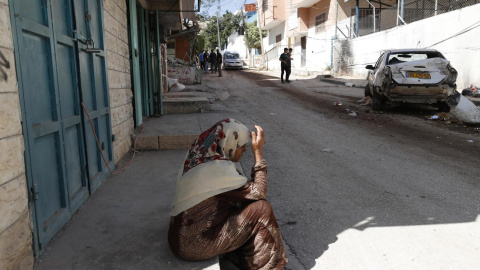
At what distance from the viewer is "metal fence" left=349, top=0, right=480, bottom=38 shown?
51.5ft

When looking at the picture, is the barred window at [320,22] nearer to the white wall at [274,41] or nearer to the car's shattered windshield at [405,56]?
the white wall at [274,41]

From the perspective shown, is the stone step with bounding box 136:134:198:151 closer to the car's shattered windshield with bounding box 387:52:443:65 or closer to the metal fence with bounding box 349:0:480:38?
the car's shattered windshield with bounding box 387:52:443:65

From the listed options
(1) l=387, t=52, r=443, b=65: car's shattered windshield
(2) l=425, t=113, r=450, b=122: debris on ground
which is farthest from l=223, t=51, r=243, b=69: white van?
(2) l=425, t=113, r=450, b=122: debris on ground

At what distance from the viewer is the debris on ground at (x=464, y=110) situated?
8.08m

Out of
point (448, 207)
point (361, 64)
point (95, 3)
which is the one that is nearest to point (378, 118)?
point (448, 207)

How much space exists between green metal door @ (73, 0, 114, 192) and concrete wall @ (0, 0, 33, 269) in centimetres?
138

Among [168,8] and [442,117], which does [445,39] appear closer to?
[442,117]

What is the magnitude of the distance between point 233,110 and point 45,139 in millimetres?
7967

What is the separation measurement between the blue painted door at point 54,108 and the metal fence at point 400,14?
14.4 m

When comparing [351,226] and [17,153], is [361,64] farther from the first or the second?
[17,153]

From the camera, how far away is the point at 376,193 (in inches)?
166

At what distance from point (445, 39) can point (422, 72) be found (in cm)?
689

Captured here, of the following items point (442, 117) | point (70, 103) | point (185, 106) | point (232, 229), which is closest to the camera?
point (232, 229)

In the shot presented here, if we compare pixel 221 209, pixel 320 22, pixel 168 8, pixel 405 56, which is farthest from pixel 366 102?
pixel 320 22
